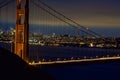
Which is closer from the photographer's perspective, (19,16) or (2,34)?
(19,16)

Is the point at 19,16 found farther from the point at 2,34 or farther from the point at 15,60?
the point at 15,60

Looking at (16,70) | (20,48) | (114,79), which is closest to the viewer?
(16,70)

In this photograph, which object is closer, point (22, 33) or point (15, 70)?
point (15, 70)

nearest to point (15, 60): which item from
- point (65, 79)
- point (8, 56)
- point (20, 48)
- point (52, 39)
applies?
point (8, 56)

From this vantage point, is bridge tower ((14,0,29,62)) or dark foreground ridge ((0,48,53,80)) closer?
dark foreground ridge ((0,48,53,80))
